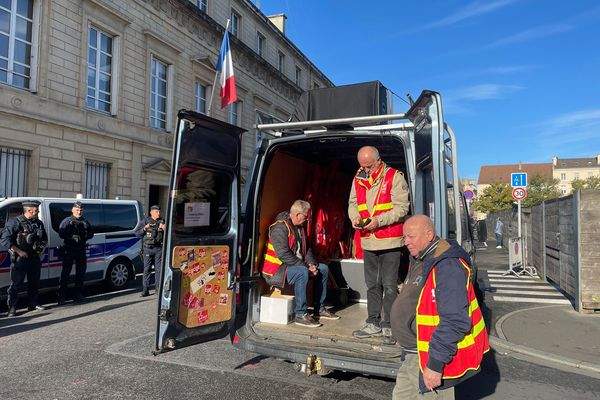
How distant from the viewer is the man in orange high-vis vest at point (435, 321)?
95.7 inches

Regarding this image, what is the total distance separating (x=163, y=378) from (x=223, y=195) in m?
1.96

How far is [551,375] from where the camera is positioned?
493 centimetres

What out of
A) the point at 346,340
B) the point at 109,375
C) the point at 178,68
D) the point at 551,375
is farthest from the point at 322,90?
the point at 178,68

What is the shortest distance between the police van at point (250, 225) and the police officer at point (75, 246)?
→ 4.88 metres

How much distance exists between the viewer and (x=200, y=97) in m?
22.1

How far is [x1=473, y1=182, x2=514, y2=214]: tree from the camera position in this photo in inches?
2189

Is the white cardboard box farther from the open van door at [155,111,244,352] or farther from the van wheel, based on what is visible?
the van wheel

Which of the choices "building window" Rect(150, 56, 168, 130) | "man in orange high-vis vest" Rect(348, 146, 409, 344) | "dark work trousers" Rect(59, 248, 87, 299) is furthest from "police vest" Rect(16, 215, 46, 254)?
"building window" Rect(150, 56, 168, 130)

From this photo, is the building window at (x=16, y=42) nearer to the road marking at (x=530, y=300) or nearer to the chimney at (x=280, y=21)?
the road marking at (x=530, y=300)

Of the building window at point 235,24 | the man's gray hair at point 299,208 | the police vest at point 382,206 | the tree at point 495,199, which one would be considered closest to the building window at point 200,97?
the building window at point 235,24

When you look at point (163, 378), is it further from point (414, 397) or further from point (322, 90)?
point (322, 90)

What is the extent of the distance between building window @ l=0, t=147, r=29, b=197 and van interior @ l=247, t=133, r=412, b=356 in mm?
11089

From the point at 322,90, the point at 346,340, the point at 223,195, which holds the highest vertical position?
the point at 322,90

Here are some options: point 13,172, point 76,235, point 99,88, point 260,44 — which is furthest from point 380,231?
point 260,44
